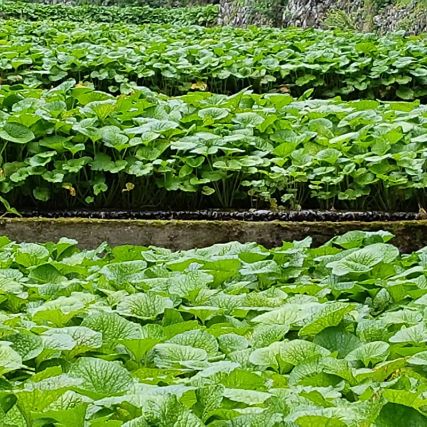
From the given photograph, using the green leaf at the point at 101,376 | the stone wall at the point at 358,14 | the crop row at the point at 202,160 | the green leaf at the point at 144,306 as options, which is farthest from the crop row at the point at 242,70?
the green leaf at the point at 101,376

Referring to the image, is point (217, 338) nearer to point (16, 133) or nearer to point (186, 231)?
point (186, 231)

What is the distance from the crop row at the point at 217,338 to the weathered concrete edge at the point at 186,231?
2.21ft

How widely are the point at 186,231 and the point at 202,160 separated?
1.16 ft

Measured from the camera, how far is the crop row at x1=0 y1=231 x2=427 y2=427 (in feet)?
4.21

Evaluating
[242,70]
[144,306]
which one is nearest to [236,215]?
[144,306]

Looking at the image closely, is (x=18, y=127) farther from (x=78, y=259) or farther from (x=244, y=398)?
(x=244, y=398)

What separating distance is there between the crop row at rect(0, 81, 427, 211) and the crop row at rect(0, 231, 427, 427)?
0.93m

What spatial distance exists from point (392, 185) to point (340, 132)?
Answer: 518 millimetres

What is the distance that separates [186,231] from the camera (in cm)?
339

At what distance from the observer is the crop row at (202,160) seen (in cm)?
353

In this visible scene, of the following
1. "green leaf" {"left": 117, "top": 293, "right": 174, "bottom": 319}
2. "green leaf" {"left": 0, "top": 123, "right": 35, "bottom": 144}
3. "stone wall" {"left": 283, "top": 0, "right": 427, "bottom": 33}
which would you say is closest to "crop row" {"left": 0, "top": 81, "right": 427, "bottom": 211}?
"green leaf" {"left": 0, "top": 123, "right": 35, "bottom": 144}

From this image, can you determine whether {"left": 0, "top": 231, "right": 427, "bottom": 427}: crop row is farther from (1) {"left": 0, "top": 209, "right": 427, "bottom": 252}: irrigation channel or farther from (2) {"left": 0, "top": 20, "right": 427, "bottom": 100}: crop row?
(2) {"left": 0, "top": 20, "right": 427, "bottom": 100}: crop row

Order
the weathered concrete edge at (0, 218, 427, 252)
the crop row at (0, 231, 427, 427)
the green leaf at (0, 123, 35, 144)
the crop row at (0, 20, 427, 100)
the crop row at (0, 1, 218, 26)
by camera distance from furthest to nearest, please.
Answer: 1. the crop row at (0, 1, 218, 26)
2. the crop row at (0, 20, 427, 100)
3. the green leaf at (0, 123, 35, 144)
4. the weathered concrete edge at (0, 218, 427, 252)
5. the crop row at (0, 231, 427, 427)

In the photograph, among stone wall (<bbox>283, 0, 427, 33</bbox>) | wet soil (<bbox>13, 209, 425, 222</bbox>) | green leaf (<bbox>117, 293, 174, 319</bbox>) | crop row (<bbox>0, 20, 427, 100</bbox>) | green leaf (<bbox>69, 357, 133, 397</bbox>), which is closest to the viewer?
green leaf (<bbox>69, 357, 133, 397</bbox>)
